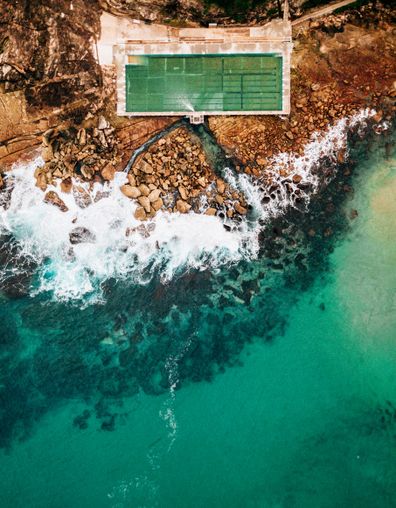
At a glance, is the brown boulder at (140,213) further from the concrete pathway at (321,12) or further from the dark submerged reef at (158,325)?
the concrete pathway at (321,12)

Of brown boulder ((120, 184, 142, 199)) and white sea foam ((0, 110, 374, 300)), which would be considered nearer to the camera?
brown boulder ((120, 184, 142, 199))

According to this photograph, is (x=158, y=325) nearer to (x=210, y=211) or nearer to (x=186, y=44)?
(x=210, y=211)

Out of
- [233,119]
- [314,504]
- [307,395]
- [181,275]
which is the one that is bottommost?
[314,504]

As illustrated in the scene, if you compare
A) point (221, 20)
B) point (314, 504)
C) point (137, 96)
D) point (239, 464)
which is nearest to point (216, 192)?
point (137, 96)

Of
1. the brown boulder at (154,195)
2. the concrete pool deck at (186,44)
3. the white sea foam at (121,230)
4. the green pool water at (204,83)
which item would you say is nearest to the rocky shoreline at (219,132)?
the brown boulder at (154,195)

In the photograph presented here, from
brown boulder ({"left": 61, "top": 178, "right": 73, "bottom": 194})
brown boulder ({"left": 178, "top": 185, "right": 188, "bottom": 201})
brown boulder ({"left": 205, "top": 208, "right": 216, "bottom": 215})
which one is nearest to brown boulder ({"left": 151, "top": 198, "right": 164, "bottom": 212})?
brown boulder ({"left": 178, "top": 185, "right": 188, "bottom": 201})

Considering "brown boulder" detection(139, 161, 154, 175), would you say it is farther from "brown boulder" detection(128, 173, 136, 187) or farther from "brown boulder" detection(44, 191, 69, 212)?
"brown boulder" detection(44, 191, 69, 212)

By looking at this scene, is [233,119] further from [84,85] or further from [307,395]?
[307,395]

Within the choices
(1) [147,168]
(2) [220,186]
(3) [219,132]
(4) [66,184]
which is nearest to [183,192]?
(2) [220,186]
